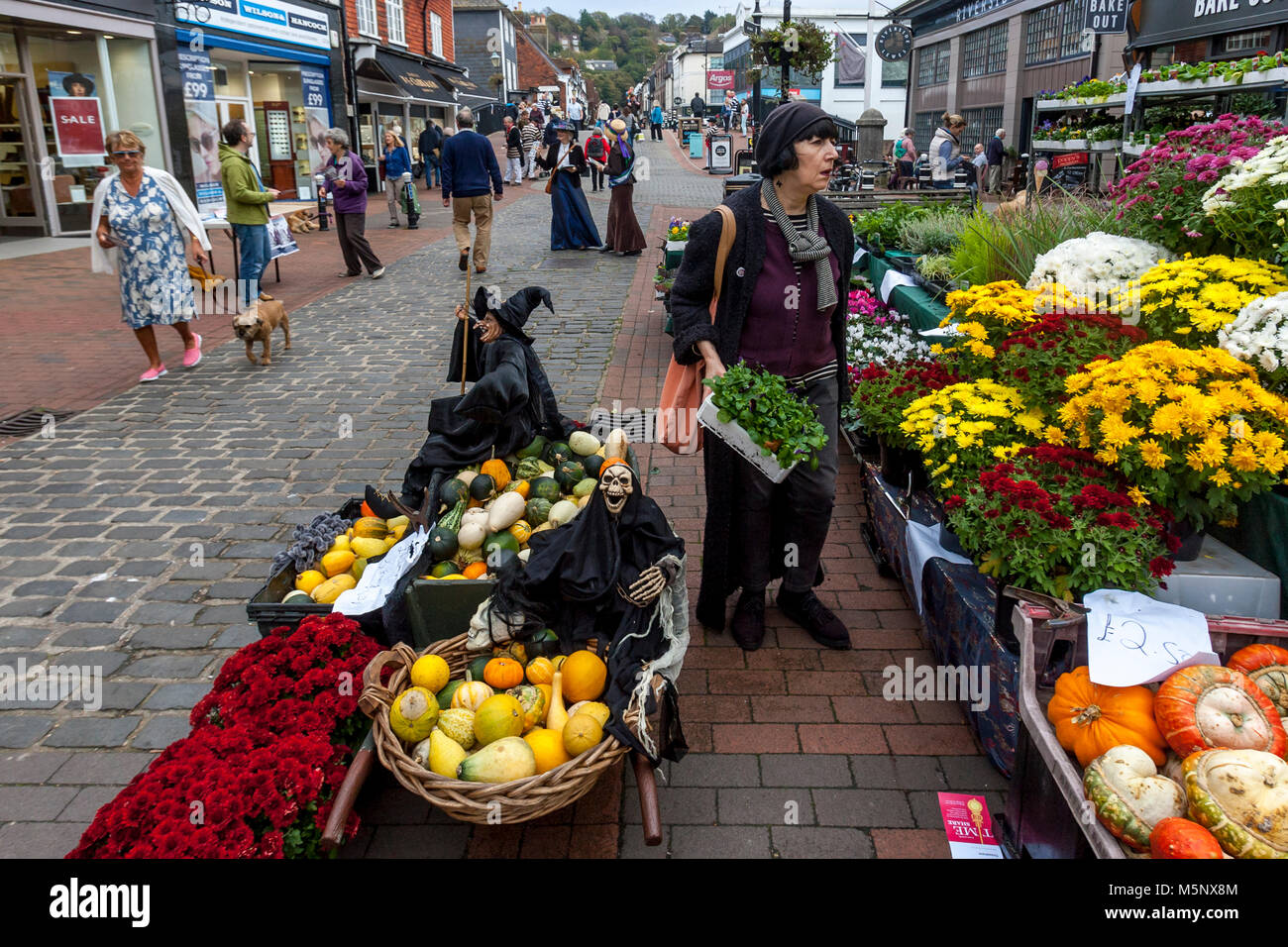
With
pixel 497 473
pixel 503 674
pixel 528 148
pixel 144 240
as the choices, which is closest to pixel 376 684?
pixel 503 674

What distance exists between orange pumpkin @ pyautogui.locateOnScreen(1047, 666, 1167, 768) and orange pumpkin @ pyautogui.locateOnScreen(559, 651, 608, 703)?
139cm

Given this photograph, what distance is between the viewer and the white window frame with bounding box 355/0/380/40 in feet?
78.8

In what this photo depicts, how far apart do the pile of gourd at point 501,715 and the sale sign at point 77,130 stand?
15.9 m

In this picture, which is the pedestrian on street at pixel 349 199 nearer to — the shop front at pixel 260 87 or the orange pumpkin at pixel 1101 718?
the shop front at pixel 260 87

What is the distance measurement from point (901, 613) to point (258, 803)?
9.56ft

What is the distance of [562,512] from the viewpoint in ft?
12.5

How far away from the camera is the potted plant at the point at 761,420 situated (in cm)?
322

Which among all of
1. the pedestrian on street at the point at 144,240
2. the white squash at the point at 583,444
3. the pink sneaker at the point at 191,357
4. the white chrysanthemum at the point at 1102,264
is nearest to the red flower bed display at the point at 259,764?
the white squash at the point at 583,444

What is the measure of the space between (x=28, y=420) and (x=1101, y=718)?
774 centimetres

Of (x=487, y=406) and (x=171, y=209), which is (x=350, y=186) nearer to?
(x=171, y=209)

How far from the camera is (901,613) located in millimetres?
4266
